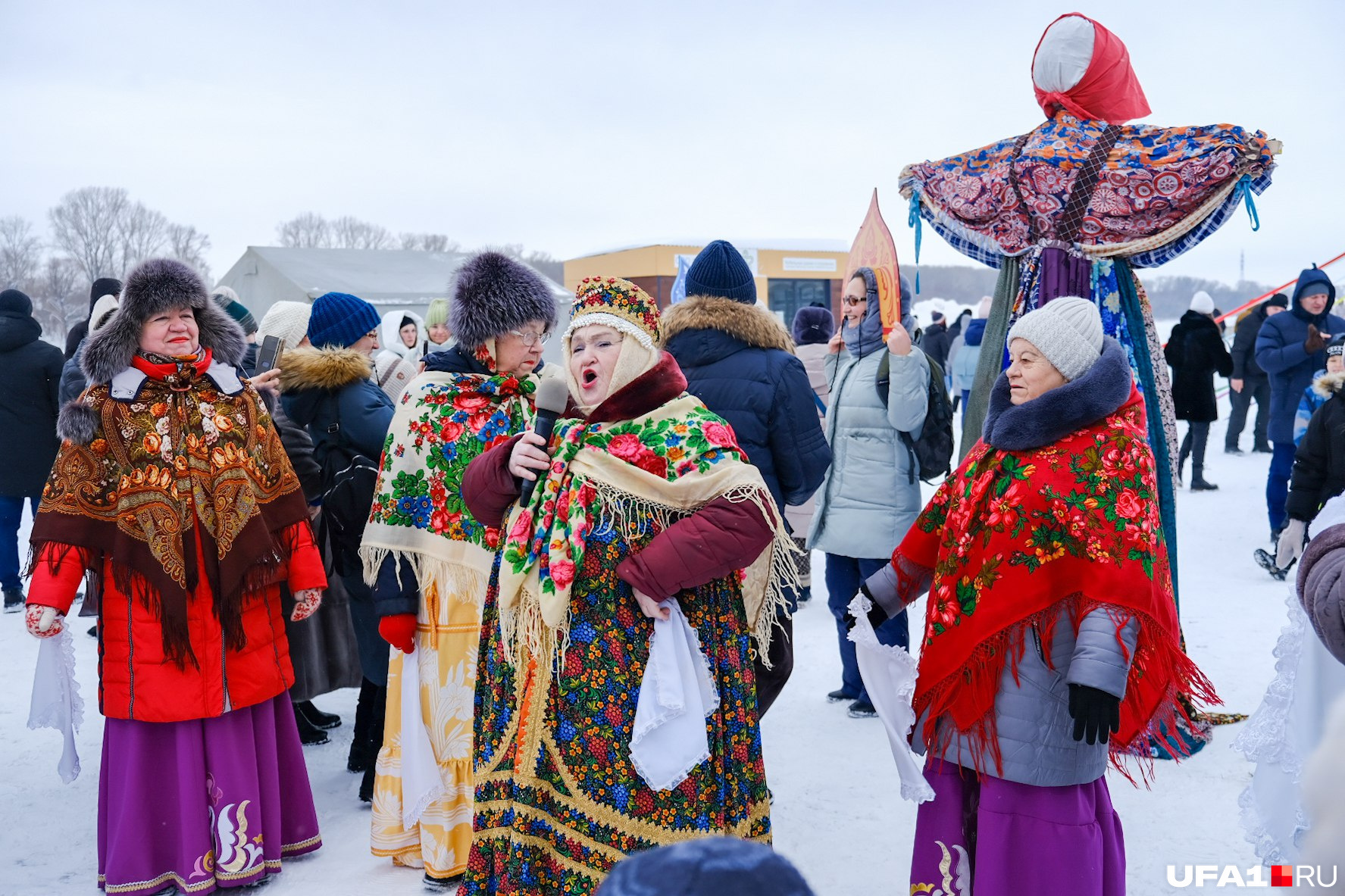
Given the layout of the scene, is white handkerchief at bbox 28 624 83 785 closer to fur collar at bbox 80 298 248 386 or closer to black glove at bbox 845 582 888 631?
fur collar at bbox 80 298 248 386

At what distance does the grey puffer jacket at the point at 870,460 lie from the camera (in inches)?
173

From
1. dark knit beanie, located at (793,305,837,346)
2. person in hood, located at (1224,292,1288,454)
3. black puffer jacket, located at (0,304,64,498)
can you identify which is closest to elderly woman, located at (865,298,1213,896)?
dark knit beanie, located at (793,305,837,346)

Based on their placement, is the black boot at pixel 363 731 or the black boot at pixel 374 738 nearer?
the black boot at pixel 374 738

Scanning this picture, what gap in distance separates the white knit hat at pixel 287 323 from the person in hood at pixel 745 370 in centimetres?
185

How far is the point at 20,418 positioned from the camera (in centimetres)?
646

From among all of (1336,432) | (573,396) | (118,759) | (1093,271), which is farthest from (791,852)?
(1336,432)

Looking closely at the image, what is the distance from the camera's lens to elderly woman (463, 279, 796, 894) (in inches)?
92.2

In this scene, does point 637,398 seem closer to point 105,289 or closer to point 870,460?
point 870,460

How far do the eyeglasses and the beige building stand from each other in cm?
1718

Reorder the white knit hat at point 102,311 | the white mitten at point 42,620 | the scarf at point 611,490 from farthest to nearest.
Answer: the white knit hat at point 102,311, the white mitten at point 42,620, the scarf at point 611,490

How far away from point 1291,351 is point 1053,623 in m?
6.73

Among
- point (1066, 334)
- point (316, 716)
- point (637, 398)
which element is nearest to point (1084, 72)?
point (1066, 334)

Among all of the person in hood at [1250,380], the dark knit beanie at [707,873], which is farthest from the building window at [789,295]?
the dark knit beanie at [707,873]

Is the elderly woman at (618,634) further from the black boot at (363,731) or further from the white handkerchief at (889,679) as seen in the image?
the black boot at (363,731)
